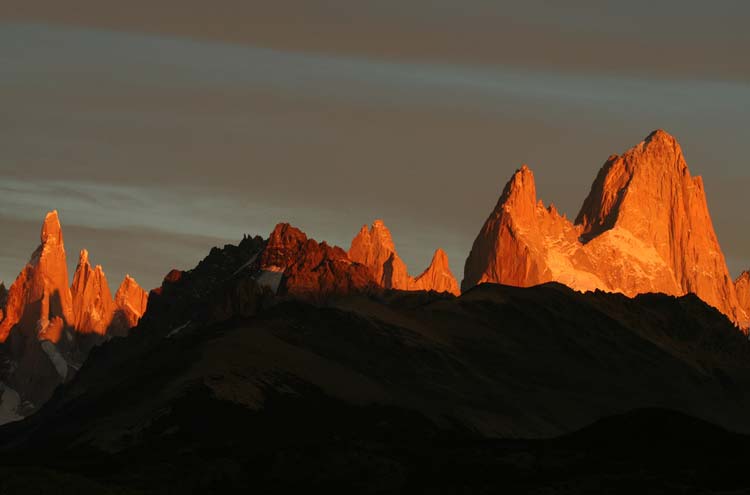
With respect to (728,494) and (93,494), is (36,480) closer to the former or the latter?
(93,494)

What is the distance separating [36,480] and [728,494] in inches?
2451

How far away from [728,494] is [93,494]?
57.0m

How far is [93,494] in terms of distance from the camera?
19500cm

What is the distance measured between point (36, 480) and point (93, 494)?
5978 mm

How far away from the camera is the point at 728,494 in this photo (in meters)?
200

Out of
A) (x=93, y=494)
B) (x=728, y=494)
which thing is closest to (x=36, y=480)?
(x=93, y=494)

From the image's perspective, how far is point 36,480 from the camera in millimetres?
197375
